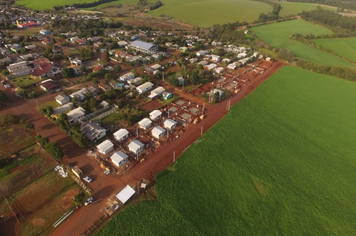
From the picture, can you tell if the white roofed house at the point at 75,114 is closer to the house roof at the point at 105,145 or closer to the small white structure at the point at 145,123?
the house roof at the point at 105,145

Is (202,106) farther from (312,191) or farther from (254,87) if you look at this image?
(312,191)

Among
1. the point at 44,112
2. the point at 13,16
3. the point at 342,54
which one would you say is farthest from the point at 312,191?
the point at 13,16

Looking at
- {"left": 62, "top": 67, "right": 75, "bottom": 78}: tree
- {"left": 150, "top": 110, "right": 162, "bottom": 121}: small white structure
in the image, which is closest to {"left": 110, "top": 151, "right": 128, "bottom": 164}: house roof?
{"left": 150, "top": 110, "right": 162, "bottom": 121}: small white structure

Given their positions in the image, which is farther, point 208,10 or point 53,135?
point 208,10

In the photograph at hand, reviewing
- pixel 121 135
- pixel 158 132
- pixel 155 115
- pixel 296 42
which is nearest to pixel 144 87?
pixel 155 115

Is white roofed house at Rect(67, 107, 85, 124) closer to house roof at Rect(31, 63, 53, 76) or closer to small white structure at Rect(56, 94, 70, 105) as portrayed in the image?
small white structure at Rect(56, 94, 70, 105)

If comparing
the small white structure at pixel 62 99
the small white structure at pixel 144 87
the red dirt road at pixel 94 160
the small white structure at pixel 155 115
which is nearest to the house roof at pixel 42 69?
the red dirt road at pixel 94 160
